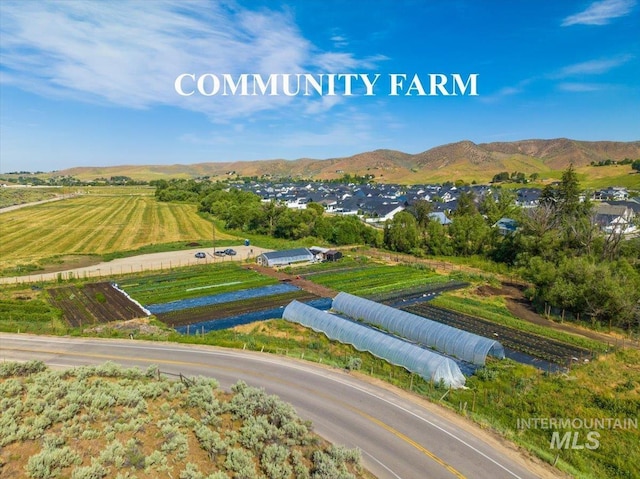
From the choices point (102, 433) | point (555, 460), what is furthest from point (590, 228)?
point (102, 433)

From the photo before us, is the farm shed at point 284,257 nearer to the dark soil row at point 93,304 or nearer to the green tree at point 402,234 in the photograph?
the green tree at point 402,234

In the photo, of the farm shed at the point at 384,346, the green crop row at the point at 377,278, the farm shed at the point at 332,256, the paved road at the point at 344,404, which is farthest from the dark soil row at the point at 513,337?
the farm shed at the point at 332,256

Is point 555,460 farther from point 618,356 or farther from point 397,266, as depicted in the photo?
point 397,266

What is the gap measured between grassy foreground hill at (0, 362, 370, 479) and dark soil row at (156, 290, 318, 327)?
15.8 m

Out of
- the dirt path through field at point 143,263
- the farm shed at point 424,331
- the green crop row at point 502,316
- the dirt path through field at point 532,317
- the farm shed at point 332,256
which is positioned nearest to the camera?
the farm shed at point 424,331

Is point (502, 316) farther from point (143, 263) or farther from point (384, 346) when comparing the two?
point (143, 263)

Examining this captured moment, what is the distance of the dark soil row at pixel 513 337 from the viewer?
89.0 ft

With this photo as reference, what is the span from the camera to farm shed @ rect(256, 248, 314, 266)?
53.5 meters

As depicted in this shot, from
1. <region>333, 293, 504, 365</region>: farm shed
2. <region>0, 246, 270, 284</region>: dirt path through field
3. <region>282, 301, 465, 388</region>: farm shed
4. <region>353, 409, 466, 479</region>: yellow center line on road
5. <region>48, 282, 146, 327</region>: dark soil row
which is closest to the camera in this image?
<region>353, 409, 466, 479</region>: yellow center line on road

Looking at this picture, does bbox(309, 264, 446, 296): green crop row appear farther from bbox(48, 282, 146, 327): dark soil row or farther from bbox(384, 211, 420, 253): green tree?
bbox(48, 282, 146, 327): dark soil row

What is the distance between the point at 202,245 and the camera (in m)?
65.8

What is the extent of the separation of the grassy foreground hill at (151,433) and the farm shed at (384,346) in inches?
375

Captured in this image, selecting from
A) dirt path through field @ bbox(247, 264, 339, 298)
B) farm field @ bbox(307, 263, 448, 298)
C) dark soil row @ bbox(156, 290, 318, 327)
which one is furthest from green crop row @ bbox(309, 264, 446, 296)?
dark soil row @ bbox(156, 290, 318, 327)

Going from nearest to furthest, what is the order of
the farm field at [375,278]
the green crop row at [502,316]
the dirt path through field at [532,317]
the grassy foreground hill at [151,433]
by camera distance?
1. the grassy foreground hill at [151,433]
2. the green crop row at [502,316]
3. the dirt path through field at [532,317]
4. the farm field at [375,278]
